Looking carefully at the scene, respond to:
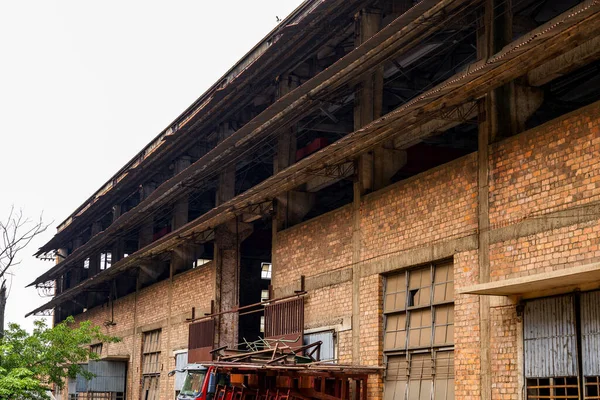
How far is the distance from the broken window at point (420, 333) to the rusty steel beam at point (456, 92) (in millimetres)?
2674

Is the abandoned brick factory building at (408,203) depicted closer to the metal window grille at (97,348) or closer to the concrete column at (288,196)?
the concrete column at (288,196)

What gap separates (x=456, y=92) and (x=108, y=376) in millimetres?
22011

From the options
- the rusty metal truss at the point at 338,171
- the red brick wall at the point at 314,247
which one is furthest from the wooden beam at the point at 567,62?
the red brick wall at the point at 314,247

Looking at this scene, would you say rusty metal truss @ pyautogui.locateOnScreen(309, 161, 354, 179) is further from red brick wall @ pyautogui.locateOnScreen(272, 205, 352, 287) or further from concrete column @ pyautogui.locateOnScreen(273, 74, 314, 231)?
concrete column @ pyautogui.locateOnScreen(273, 74, 314, 231)

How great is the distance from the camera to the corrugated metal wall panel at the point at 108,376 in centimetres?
3253

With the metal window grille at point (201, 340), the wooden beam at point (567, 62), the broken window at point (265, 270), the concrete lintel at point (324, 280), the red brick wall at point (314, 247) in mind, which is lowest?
the metal window grille at point (201, 340)

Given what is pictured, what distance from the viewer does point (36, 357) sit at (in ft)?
90.4

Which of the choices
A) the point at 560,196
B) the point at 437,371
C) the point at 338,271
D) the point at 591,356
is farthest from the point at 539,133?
the point at 338,271

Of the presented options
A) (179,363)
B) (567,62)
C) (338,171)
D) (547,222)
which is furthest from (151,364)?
(567,62)

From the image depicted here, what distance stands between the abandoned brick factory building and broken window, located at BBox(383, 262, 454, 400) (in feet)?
0.12

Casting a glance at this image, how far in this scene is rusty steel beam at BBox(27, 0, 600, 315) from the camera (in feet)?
41.2

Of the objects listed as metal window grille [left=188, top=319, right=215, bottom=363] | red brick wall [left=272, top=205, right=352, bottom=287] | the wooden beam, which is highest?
the wooden beam

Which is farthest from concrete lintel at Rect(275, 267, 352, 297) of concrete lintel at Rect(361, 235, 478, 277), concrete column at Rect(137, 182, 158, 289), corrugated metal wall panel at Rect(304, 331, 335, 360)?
concrete column at Rect(137, 182, 158, 289)

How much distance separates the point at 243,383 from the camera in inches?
720
